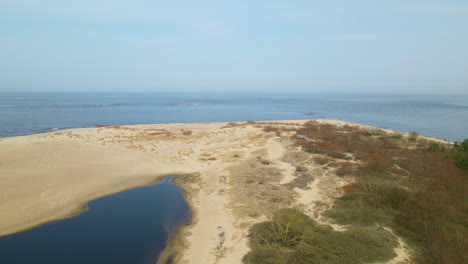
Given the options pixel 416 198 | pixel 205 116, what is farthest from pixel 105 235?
pixel 205 116

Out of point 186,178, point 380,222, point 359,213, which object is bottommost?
point 186,178

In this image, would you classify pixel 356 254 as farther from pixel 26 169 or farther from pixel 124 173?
pixel 26 169

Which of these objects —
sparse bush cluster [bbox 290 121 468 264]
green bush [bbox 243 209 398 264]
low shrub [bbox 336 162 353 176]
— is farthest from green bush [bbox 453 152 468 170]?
green bush [bbox 243 209 398 264]

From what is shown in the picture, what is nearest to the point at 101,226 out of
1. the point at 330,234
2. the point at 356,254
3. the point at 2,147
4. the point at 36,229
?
the point at 36,229

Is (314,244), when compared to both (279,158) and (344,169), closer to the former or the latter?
(344,169)

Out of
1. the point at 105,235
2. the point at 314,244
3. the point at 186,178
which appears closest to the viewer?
the point at 314,244

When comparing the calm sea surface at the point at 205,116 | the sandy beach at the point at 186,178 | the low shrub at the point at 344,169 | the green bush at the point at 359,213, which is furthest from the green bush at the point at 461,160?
the calm sea surface at the point at 205,116

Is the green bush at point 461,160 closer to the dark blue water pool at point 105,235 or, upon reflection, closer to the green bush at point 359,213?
the green bush at point 359,213
